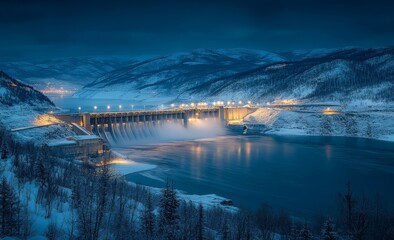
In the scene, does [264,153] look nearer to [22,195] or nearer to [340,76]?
[22,195]

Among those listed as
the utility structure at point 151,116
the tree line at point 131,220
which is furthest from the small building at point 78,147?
the tree line at point 131,220

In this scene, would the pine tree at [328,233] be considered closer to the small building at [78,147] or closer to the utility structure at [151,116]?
the small building at [78,147]

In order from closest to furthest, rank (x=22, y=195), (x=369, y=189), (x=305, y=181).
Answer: (x=22, y=195), (x=369, y=189), (x=305, y=181)

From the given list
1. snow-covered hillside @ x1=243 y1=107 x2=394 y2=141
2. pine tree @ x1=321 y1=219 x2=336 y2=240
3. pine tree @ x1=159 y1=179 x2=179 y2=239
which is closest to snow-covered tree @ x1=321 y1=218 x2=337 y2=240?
pine tree @ x1=321 y1=219 x2=336 y2=240

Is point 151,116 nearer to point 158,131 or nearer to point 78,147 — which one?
point 158,131

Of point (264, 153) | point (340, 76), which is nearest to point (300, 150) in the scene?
point (264, 153)

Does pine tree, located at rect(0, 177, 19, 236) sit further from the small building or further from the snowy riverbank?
the small building

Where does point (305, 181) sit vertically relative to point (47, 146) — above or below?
below

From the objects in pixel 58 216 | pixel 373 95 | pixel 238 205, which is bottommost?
pixel 238 205
